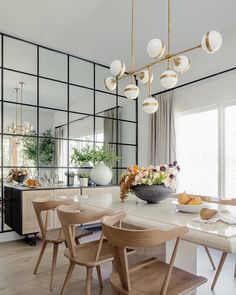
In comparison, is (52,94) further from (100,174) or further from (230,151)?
(230,151)

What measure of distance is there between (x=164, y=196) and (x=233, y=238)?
0.99 m

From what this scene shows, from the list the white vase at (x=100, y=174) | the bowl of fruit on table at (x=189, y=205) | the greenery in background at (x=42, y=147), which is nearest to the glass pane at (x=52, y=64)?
the greenery in background at (x=42, y=147)

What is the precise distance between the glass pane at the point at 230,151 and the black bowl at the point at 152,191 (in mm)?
1815

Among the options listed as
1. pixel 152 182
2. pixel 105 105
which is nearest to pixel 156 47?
pixel 152 182

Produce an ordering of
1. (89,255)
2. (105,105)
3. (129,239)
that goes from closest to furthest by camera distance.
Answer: (129,239) < (89,255) < (105,105)

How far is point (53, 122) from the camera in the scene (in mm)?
4055

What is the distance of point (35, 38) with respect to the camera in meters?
3.74

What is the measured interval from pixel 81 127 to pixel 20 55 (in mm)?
1403

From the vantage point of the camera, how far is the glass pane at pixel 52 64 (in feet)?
13.0

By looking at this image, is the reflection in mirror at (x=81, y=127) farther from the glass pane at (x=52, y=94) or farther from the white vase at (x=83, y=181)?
the white vase at (x=83, y=181)

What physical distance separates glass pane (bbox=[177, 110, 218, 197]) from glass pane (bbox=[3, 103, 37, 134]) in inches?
90.3

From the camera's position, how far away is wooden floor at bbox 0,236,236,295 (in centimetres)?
216

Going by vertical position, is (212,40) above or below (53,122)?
above

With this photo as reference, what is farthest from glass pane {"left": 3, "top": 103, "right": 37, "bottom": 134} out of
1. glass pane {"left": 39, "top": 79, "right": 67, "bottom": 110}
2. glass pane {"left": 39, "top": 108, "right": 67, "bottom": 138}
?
glass pane {"left": 39, "top": 79, "right": 67, "bottom": 110}
